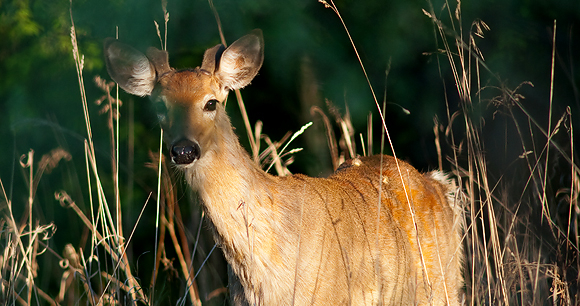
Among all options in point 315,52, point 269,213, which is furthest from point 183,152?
point 315,52

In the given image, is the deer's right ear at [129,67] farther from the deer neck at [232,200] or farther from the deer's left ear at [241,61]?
the deer neck at [232,200]

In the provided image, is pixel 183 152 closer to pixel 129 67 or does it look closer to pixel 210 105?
pixel 210 105

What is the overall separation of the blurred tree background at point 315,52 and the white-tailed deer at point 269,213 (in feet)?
6.84

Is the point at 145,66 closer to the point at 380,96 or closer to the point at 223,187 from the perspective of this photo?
the point at 223,187

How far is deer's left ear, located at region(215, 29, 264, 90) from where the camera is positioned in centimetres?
330

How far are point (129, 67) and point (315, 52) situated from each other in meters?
2.61

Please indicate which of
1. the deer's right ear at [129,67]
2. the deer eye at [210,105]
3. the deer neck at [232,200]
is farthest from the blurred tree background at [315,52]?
the deer neck at [232,200]

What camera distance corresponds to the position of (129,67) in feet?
11.0

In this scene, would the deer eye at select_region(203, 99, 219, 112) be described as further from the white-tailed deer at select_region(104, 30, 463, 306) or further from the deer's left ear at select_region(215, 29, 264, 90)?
the deer's left ear at select_region(215, 29, 264, 90)

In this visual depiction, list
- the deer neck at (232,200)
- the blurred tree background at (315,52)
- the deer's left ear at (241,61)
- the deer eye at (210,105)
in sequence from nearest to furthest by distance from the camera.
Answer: the deer neck at (232,200)
the deer eye at (210,105)
the deer's left ear at (241,61)
the blurred tree background at (315,52)

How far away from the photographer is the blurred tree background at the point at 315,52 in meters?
5.46

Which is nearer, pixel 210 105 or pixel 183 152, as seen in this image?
pixel 183 152

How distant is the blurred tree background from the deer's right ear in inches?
70.4

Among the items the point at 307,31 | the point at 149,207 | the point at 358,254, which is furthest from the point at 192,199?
the point at 149,207
